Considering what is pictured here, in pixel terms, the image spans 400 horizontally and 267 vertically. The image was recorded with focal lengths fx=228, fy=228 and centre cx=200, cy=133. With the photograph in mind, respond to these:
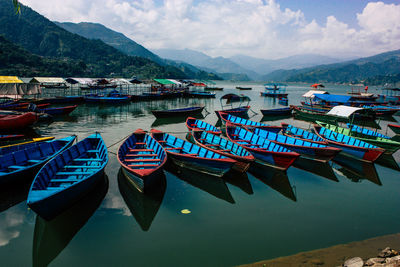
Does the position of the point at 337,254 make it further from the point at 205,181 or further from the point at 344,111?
the point at 344,111

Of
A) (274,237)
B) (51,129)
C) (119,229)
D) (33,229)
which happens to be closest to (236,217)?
(274,237)

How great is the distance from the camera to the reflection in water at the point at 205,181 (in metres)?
12.9

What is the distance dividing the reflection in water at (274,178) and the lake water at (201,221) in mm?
67

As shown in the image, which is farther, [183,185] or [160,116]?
[160,116]

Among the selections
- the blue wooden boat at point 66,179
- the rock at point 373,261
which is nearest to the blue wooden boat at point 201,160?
the blue wooden boat at point 66,179

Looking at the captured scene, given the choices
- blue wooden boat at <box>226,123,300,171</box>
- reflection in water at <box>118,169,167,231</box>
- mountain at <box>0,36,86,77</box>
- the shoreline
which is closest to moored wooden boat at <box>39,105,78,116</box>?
reflection in water at <box>118,169,167,231</box>

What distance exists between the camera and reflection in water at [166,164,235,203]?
1294 cm

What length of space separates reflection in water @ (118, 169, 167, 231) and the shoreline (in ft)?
15.7

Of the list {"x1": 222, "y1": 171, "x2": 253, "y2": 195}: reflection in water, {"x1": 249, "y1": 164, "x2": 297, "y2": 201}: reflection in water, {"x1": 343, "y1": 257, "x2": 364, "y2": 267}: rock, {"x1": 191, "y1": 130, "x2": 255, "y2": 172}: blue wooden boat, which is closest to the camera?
{"x1": 343, "y1": 257, "x2": 364, "y2": 267}: rock

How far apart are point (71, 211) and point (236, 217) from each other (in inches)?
302

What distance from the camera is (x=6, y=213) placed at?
10.3 meters

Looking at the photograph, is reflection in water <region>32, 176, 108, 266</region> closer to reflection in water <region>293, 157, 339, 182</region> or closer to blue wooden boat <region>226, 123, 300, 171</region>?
blue wooden boat <region>226, 123, 300, 171</region>

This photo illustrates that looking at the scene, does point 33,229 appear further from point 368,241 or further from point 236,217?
point 368,241

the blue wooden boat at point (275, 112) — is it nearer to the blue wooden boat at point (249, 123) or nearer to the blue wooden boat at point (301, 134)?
the blue wooden boat at point (249, 123)
